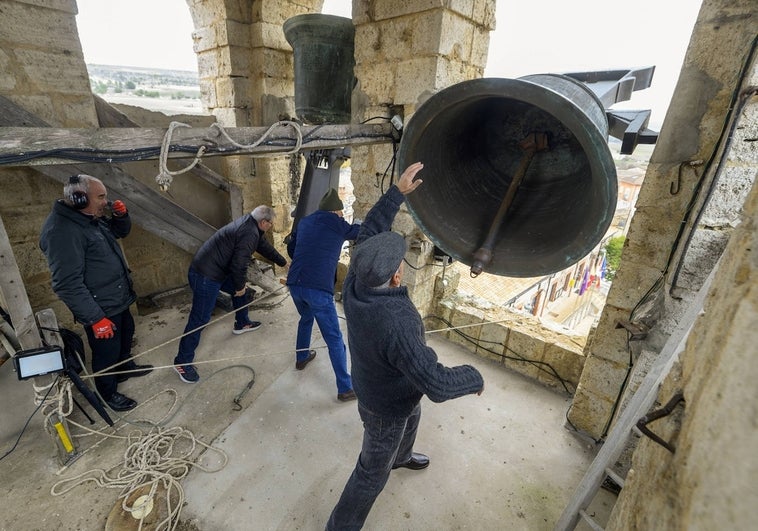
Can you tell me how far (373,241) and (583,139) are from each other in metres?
0.97

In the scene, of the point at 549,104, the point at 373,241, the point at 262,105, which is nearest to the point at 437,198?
the point at 373,241

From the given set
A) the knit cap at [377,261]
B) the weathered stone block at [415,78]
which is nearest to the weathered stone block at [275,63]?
the weathered stone block at [415,78]

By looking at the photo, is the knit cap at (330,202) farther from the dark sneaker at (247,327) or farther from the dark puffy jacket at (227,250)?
the dark sneaker at (247,327)

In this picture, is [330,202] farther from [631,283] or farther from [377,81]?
[631,283]

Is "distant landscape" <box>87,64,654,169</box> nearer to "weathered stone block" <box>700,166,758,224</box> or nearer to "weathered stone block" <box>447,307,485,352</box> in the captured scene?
"weathered stone block" <box>447,307,485,352</box>

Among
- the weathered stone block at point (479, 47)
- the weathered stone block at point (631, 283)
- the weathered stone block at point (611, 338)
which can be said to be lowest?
the weathered stone block at point (611, 338)

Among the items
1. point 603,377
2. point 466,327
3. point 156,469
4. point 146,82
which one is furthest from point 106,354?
point 146,82

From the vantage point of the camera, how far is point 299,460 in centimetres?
244

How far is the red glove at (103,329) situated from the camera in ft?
8.41

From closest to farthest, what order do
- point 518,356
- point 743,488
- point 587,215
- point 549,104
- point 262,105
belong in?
point 743,488, point 549,104, point 587,215, point 518,356, point 262,105

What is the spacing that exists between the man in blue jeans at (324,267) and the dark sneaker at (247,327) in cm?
131

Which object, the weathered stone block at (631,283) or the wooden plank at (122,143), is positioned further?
the weathered stone block at (631,283)

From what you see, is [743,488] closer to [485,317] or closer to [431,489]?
[431,489]

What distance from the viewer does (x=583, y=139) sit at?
1.02 metres
